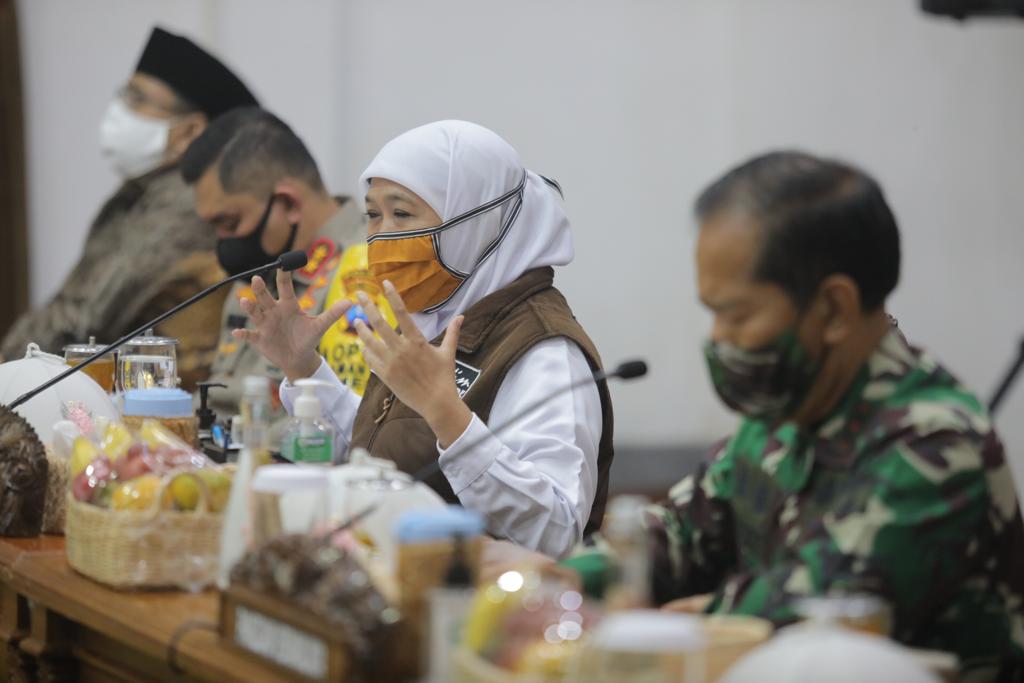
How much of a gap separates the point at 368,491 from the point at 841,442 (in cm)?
62

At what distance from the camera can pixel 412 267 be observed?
3.11 metres

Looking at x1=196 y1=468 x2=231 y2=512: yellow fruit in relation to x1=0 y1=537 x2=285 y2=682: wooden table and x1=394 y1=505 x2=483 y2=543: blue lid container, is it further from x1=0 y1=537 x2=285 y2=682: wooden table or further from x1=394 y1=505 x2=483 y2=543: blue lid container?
x1=394 y1=505 x2=483 y2=543: blue lid container

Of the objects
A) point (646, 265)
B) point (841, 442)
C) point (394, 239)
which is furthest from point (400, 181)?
point (646, 265)

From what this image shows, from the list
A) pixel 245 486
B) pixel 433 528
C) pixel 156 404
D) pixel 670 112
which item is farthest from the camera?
pixel 670 112

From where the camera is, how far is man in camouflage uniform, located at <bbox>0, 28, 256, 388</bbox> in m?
5.43

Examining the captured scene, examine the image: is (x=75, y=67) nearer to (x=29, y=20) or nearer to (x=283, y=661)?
(x=29, y=20)

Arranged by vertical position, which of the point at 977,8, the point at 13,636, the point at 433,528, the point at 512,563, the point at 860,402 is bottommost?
the point at 13,636

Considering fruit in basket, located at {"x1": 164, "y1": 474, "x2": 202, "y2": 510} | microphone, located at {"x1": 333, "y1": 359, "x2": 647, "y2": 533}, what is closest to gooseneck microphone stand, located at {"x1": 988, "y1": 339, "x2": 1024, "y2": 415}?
microphone, located at {"x1": 333, "y1": 359, "x2": 647, "y2": 533}

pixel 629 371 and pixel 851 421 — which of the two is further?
pixel 629 371

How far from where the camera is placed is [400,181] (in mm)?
3105

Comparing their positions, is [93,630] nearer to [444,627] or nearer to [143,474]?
[143,474]

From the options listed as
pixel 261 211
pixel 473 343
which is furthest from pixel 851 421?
pixel 261 211

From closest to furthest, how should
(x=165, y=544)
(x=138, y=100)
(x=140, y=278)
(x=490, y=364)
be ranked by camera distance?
(x=165, y=544) < (x=490, y=364) < (x=140, y=278) < (x=138, y=100)

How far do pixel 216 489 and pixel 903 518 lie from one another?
102 centimetres
